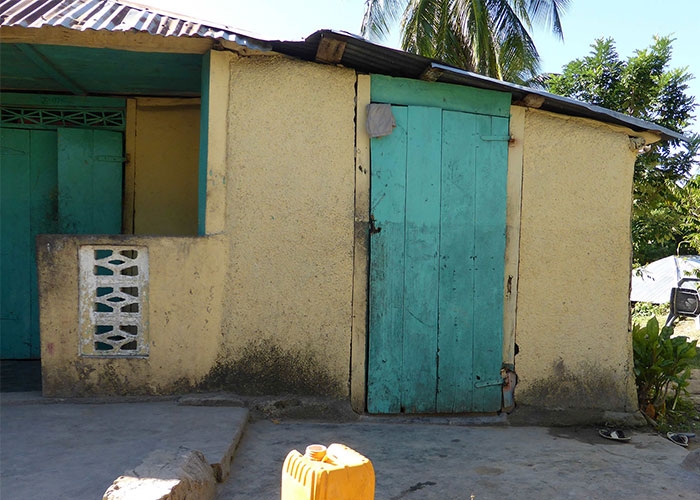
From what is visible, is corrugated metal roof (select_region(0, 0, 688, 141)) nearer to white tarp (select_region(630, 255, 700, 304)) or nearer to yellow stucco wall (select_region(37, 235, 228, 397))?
yellow stucco wall (select_region(37, 235, 228, 397))

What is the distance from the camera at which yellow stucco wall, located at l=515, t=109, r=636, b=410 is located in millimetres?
4379

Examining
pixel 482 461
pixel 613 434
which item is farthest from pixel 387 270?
pixel 613 434

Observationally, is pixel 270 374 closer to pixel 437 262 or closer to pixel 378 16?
pixel 437 262

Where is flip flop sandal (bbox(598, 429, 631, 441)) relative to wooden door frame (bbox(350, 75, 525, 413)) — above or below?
below

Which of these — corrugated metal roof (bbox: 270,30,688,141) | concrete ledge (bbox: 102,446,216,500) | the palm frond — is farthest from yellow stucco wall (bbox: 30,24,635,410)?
the palm frond

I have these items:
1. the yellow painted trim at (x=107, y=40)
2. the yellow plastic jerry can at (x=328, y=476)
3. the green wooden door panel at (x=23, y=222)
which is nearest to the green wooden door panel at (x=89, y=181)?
the green wooden door panel at (x=23, y=222)

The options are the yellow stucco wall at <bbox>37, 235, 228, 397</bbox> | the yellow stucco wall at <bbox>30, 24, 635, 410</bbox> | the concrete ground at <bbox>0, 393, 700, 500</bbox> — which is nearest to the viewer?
the concrete ground at <bbox>0, 393, 700, 500</bbox>

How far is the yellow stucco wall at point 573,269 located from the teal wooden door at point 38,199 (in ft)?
12.4

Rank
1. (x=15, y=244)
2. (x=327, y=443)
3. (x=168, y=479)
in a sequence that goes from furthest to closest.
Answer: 1. (x=15, y=244)
2. (x=327, y=443)
3. (x=168, y=479)

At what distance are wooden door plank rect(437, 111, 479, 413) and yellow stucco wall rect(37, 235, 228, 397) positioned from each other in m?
1.70

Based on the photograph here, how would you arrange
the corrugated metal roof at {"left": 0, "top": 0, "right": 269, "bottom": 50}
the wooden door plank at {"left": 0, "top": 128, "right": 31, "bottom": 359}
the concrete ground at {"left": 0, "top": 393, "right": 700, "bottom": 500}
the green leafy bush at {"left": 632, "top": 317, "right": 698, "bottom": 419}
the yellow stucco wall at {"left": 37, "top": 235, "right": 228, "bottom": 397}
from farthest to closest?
1. the wooden door plank at {"left": 0, "top": 128, "right": 31, "bottom": 359}
2. the green leafy bush at {"left": 632, "top": 317, "right": 698, "bottom": 419}
3. the yellow stucco wall at {"left": 37, "top": 235, "right": 228, "bottom": 397}
4. the corrugated metal roof at {"left": 0, "top": 0, "right": 269, "bottom": 50}
5. the concrete ground at {"left": 0, "top": 393, "right": 700, "bottom": 500}

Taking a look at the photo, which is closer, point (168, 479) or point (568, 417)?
point (168, 479)

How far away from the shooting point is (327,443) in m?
3.66

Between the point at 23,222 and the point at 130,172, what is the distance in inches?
43.0
